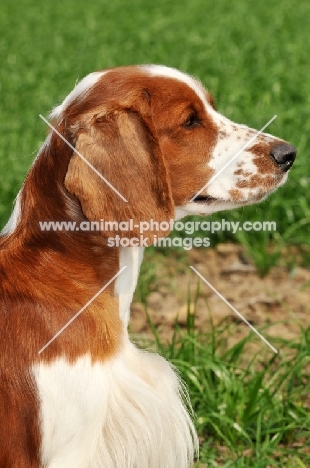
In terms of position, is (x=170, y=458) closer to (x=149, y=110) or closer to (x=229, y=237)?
(x=149, y=110)

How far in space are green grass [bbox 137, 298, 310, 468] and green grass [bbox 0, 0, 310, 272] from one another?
1.31 meters

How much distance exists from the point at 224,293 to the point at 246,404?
1.48 m

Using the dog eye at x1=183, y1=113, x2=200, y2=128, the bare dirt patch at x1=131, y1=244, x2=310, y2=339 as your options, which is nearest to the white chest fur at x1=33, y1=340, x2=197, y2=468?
the dog eye at x1=183, y1=113, x2=200, y2=128

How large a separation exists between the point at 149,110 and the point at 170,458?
1328 millimetres

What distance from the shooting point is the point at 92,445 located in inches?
119

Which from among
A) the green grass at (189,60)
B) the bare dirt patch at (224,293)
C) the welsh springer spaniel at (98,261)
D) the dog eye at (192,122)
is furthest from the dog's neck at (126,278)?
the bare dirt patch at (224,293)

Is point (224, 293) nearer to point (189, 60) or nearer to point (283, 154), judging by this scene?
point (283, 154)

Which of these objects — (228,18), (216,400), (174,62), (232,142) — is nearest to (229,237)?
(216,400)

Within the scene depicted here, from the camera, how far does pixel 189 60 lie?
931 cm

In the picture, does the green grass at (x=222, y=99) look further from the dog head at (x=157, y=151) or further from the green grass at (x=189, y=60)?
the dog head at (x=157, y=151)

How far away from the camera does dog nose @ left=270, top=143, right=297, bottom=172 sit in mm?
3350

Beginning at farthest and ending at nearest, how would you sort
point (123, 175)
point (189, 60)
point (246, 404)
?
1. point (189, 60)
2. point (246, 404)
3. point (123, 175)

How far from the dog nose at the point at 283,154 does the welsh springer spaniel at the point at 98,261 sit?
88mm

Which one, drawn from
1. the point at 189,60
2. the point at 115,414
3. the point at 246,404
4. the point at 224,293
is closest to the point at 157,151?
the point at 115,414
